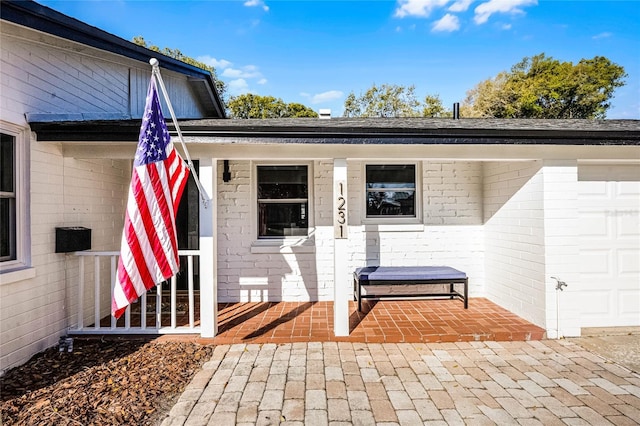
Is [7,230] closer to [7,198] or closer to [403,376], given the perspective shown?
[7,198]

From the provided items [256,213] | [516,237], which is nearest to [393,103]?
[256,213]

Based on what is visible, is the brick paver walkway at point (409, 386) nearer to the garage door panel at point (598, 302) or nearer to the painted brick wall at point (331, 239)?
the garage door panel at point (598, 302)

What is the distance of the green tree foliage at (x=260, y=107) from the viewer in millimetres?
27438

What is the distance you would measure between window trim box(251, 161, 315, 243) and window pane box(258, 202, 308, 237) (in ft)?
0.26

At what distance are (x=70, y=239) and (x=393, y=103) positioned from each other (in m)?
27.7

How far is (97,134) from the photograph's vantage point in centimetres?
398

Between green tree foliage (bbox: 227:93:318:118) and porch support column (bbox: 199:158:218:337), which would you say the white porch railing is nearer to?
porch support column (bbox: 199:158:218:337)

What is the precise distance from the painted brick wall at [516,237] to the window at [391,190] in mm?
1274

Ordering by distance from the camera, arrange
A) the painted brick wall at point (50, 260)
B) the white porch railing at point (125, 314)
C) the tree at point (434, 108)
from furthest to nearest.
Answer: the tree at point (434, 108) → the white porch railing at point (125, 314) → the painted brick wall at point (50, 260)

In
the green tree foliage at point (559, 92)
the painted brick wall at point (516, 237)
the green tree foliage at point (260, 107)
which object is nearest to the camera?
the painted brick wall at point (516, 237)

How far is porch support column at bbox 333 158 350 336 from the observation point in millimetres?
4277

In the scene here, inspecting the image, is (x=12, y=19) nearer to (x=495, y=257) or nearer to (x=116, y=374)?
(x=116, y=374)

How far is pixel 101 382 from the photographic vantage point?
3.25 m

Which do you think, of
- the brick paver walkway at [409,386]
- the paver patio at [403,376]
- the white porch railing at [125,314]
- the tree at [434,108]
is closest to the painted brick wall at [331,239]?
the paver patio at [403,376]
